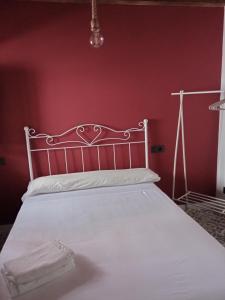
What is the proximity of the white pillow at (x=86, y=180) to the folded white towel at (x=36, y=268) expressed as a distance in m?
1.02

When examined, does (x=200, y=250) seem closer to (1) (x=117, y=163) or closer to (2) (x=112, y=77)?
(1) (x=117, y=163)

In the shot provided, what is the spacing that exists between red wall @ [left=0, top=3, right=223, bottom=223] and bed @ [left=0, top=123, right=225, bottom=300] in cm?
79

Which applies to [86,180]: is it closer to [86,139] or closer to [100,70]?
[86,139]

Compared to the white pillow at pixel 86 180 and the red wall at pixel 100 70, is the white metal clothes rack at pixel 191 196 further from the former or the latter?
the white pillow at pixel 86 180

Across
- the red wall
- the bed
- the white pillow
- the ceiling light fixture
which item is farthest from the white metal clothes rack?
the ceiling light fixture

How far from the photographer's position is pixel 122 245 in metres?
1.64

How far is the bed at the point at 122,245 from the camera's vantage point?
1.26 meters

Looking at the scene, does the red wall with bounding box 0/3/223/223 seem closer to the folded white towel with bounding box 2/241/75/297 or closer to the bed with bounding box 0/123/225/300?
the bed with bounding box 0/123/225/300

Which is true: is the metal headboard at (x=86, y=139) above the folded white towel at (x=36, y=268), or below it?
above

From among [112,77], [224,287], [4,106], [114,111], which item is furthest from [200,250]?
[4,106]

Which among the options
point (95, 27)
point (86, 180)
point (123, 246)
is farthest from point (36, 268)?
point (95, 27)

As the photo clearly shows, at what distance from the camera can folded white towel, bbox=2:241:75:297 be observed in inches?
49.4

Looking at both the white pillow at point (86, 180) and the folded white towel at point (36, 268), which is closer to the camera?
the folded white towel at point (36, 268)

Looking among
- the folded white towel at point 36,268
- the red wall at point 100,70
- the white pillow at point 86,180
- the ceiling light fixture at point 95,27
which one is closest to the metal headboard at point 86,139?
the red wall at point 100,70
